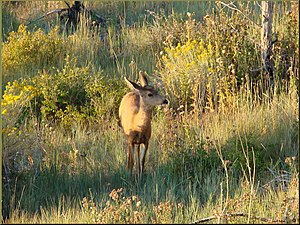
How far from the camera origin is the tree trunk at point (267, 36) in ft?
34.0

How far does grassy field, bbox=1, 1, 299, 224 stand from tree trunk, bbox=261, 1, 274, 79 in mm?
94

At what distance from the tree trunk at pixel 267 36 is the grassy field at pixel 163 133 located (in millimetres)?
94

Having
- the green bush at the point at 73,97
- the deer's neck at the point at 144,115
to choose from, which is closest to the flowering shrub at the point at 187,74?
the green bush at the point at 73,97

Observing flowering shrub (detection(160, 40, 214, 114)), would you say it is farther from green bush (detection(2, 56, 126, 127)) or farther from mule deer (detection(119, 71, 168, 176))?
mule deer (detection(119, 71, 168, 176))

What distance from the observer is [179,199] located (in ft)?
24.4

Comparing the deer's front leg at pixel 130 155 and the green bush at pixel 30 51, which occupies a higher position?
the green bush at pixel 30 51

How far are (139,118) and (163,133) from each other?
62 cm

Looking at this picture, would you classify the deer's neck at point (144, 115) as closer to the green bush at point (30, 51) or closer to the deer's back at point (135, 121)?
the deer's back at point (135, 121)

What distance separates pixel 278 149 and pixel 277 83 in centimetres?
180

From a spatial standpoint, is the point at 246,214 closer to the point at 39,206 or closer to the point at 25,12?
the point at 39,206

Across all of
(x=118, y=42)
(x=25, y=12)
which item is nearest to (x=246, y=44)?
(x=118, y=42)

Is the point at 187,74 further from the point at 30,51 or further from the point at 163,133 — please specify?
the point at 30,51

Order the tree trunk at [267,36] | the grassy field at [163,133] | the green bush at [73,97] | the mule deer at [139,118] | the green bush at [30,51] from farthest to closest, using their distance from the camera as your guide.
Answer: the green bush at [30,51], the tree trunk at [267,36], the green bush at [73,97], the mule deer at [139,118], the grassy field at [163,133]

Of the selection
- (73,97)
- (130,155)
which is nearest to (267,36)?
(73,97)
